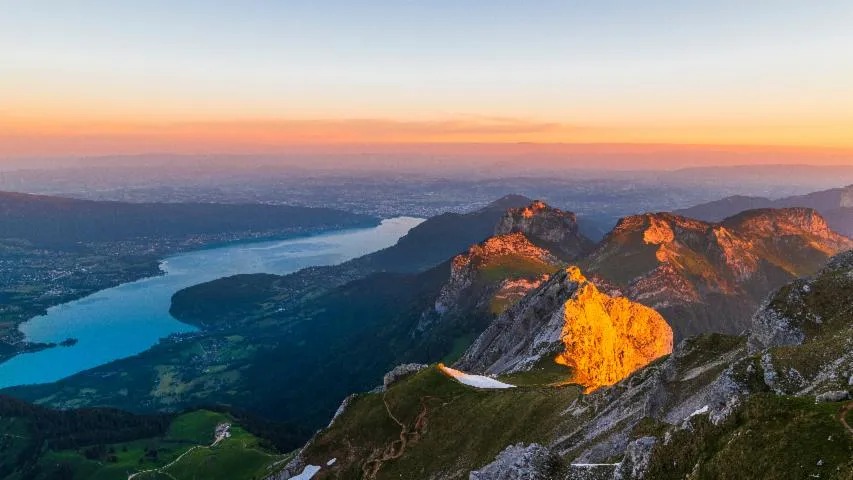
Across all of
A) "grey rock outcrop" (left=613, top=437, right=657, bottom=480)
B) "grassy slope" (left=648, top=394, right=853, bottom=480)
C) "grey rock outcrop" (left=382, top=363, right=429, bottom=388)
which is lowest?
"grey rock outcrop" (left=382, top=363, right=429, bottom=388)

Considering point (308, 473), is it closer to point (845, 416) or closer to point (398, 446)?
point (398, 446)

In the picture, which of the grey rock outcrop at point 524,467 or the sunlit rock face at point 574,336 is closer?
the grey rock outcrop at point 524,467

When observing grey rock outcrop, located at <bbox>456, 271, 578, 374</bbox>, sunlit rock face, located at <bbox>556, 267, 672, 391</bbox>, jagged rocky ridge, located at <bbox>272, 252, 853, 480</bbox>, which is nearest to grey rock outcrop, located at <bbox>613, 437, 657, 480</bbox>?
jagged rocky ridge, located at <bbox>272, 252, 853, 480</bbox>

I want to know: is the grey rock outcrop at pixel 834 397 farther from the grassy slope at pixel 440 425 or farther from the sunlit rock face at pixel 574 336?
the sunlit rock face at pixel 574 336

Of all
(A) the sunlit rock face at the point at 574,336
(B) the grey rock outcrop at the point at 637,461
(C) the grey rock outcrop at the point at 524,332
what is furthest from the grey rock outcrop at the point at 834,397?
(C) the grey rock outcrop at the point at 524,332

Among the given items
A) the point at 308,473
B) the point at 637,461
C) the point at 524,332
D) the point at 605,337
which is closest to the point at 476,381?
the point at 308,473

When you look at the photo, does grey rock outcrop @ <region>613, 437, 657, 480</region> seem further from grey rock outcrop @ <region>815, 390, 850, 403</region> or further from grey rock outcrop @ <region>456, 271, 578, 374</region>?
grey rock outcrop @ <region>456, 271, 578, 374</region>

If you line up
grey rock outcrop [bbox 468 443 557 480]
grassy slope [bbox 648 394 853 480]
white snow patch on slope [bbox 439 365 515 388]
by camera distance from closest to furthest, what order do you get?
1. grassy slope [bbox 648 394 853 480]
2. grey rock outcrop [bbox 468 443 557 480]
3. white snow patch on slope [bbox 439 365 515 388]
